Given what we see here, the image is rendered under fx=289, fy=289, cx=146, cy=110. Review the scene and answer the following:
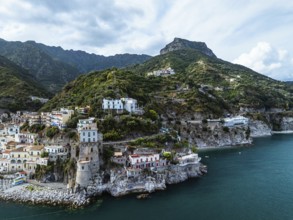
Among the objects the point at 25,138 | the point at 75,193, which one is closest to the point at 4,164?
the point at 25,138

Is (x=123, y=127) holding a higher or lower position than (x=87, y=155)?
higher

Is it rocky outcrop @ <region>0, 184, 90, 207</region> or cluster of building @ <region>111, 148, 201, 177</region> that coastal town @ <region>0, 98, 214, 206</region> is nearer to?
cluster of building @ <region>111, 148, 201, 177</region>

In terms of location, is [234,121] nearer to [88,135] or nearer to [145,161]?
[145,161]

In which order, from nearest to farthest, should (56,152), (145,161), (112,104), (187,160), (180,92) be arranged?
(145,161), (56,152), (187,160), (112,104), (180,92)

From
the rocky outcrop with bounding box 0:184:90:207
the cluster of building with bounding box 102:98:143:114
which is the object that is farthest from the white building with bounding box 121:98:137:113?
the rocky outcrop with bounding box 0:184:90:207

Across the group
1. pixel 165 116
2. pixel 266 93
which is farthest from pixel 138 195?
pixel 266 93

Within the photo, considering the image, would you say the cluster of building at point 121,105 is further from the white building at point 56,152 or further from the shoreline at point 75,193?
the shoreline at point 75,193
